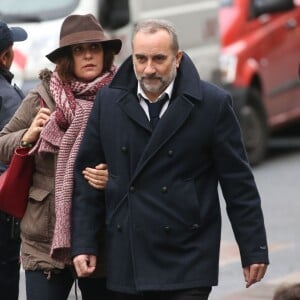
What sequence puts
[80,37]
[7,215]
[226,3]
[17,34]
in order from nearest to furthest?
1. [80,37]
2. [7,215]
3. [17,34]
4. [226,3]

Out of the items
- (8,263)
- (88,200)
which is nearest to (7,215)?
(8,263)

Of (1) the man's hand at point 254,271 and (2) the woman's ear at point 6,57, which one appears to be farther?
(2) the woman's ear at point 6,57

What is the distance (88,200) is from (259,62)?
9.23 m

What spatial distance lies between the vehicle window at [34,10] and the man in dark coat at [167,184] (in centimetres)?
696

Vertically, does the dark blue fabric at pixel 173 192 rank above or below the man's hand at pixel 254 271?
above

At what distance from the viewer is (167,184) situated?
5133 mm

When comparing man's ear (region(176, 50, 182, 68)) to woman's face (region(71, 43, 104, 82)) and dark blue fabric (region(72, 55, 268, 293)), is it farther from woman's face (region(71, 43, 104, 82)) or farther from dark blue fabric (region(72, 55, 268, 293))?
woman's face (region(71, 43, 104, 82))

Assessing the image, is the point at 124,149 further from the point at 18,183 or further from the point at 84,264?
the point at 18,183

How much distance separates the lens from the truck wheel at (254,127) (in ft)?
46.8

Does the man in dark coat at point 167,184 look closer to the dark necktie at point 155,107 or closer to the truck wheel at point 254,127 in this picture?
the dark necktie at point 155,107

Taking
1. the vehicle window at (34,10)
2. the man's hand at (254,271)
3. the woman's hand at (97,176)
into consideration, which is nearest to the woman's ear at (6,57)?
the woman's hand at (97,176)

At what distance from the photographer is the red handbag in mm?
5609

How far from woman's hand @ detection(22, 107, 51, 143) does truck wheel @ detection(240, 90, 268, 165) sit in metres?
8.67


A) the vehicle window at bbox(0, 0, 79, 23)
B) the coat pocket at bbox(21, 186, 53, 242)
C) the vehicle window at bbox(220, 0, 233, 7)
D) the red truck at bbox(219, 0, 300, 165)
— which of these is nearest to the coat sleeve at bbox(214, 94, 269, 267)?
the coat pocket at bbox(21, 186, 53, 242)
